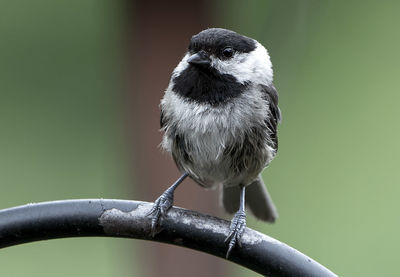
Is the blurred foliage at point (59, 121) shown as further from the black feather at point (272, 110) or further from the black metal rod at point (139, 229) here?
the black metal rod at point (139, 229)

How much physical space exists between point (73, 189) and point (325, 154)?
153cm

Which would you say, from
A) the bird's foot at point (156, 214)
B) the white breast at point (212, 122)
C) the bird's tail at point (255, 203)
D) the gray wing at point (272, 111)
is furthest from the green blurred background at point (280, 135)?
the bird's foot at point (156, 214)

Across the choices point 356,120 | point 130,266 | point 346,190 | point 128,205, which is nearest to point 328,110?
point 356,120

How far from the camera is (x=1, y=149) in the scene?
4.38m

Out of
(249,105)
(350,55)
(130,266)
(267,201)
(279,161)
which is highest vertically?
(350,55)

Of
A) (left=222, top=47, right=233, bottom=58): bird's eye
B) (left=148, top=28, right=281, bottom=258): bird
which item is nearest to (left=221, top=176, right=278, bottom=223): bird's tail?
(left=148, top=28, right=281, bottom=258): bird

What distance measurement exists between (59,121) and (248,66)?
239cm

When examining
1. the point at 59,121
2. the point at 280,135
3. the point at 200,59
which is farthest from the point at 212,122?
the point at 59,121

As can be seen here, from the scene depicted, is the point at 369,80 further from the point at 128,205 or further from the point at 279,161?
the point at 128,205

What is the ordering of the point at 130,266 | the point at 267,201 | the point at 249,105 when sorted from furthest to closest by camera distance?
1. the point at 130,266
2. the point at 267,201
3. the point at 249,105

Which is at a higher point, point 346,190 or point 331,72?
point 331,72

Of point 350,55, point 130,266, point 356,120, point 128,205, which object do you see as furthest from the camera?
point 356,120

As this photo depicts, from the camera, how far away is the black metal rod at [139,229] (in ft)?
4.96

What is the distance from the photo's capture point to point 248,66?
2.23 m
